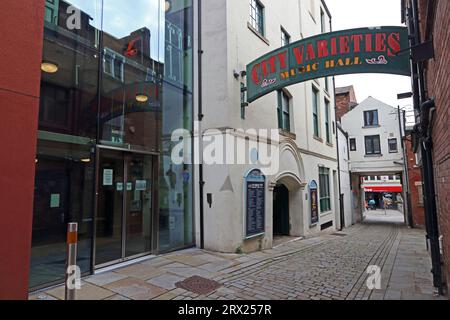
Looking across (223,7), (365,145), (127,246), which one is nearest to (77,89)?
(127,246)

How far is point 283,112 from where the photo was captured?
10.8m

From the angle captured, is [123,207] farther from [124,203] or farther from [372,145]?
[372,145]

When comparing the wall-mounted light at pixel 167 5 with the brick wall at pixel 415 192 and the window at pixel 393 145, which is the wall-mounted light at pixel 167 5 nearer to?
the brick wall at pixel 415 192

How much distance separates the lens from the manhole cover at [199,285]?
15.3ft

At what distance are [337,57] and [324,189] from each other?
956cm

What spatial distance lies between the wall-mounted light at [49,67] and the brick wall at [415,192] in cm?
2142

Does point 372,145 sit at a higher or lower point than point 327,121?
lower

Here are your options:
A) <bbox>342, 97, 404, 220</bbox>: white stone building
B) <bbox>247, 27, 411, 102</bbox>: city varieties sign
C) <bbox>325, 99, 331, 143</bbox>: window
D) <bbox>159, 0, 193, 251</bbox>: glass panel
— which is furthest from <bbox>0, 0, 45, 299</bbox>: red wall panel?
<bbox>342, 97, 404, 220</bbox>: white stone building

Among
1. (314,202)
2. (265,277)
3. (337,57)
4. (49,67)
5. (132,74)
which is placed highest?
(337,57)

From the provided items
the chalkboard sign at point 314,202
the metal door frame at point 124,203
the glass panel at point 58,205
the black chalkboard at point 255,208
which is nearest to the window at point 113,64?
the metal door frame at point 124,203

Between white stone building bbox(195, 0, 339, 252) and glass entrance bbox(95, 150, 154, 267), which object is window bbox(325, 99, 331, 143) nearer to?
white stone building bbox(195, 0, 339, 252)

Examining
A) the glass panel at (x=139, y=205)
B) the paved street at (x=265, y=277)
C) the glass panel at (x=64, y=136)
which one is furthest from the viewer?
the glass panel at (x=139, y=205)

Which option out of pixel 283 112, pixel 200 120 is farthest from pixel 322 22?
pixel 200 120
